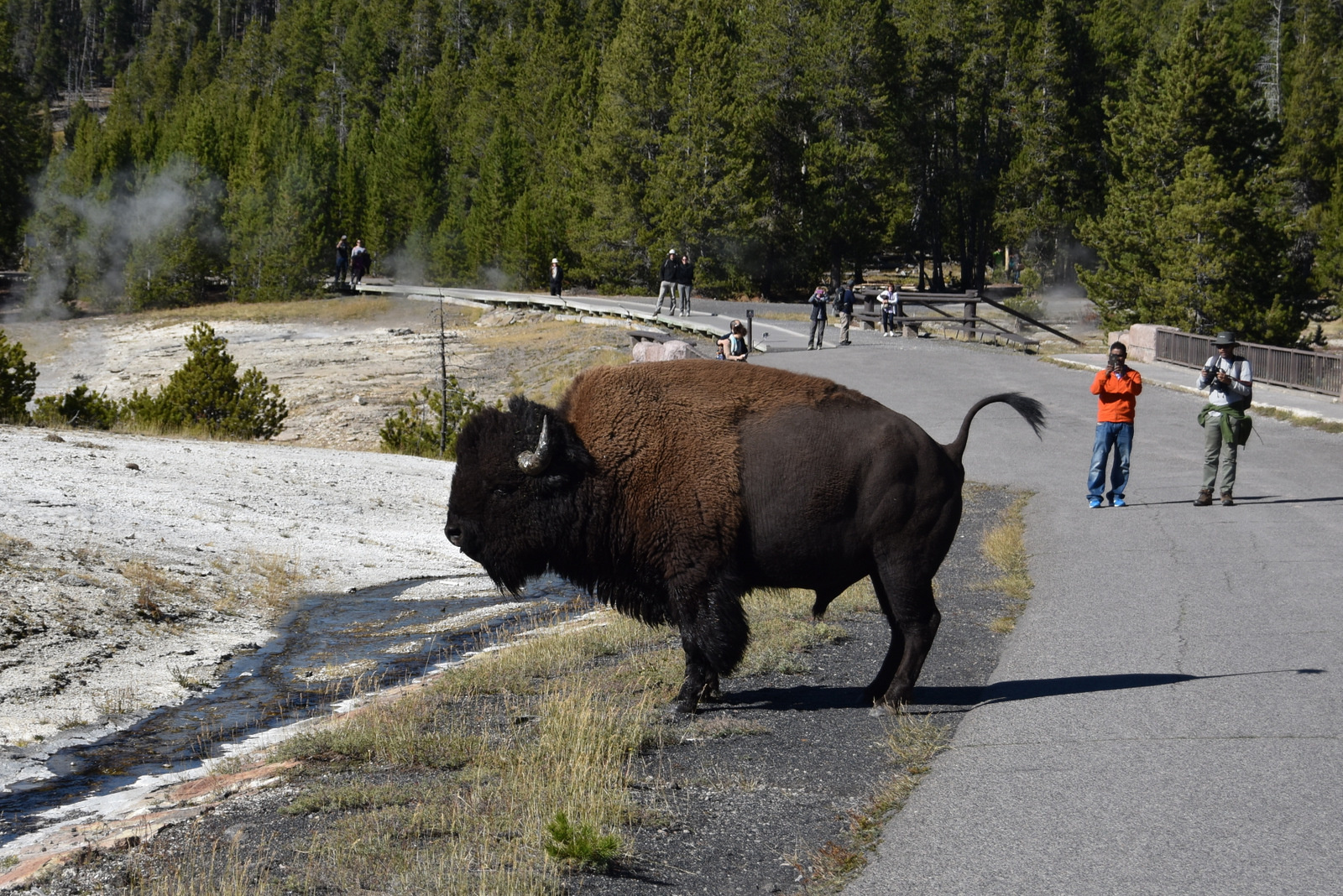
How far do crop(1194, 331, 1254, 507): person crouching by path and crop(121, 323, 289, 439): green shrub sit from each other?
17648mm

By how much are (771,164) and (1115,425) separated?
5076cm

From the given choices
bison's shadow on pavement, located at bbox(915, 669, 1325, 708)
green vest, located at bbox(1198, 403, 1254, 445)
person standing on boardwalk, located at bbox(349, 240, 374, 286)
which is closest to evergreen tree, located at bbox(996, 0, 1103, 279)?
person standing on boardwalk, located at bbox(349, 240, 374, 286)

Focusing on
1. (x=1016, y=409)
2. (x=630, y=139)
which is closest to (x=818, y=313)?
(x=630, y=139)

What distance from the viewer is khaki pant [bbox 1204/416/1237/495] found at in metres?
16.7

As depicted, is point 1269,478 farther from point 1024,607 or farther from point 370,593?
point 370,593

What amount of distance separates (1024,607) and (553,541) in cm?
503

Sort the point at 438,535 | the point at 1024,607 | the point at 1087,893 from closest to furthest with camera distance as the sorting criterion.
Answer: the point at 1087,893, the point at 1024,607, the point at 438,535

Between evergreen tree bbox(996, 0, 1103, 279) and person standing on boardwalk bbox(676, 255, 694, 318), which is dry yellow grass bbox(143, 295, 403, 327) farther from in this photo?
evergreen tree bbox(996, 0, 1103, 279)

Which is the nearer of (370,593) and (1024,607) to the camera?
(1024,607)

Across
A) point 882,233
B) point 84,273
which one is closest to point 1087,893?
point 882,233

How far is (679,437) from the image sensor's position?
7.77 m

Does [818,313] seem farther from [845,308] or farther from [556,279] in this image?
[556,279]

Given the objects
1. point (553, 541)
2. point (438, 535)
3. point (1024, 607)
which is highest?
point (553, 541)

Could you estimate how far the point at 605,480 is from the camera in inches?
308
